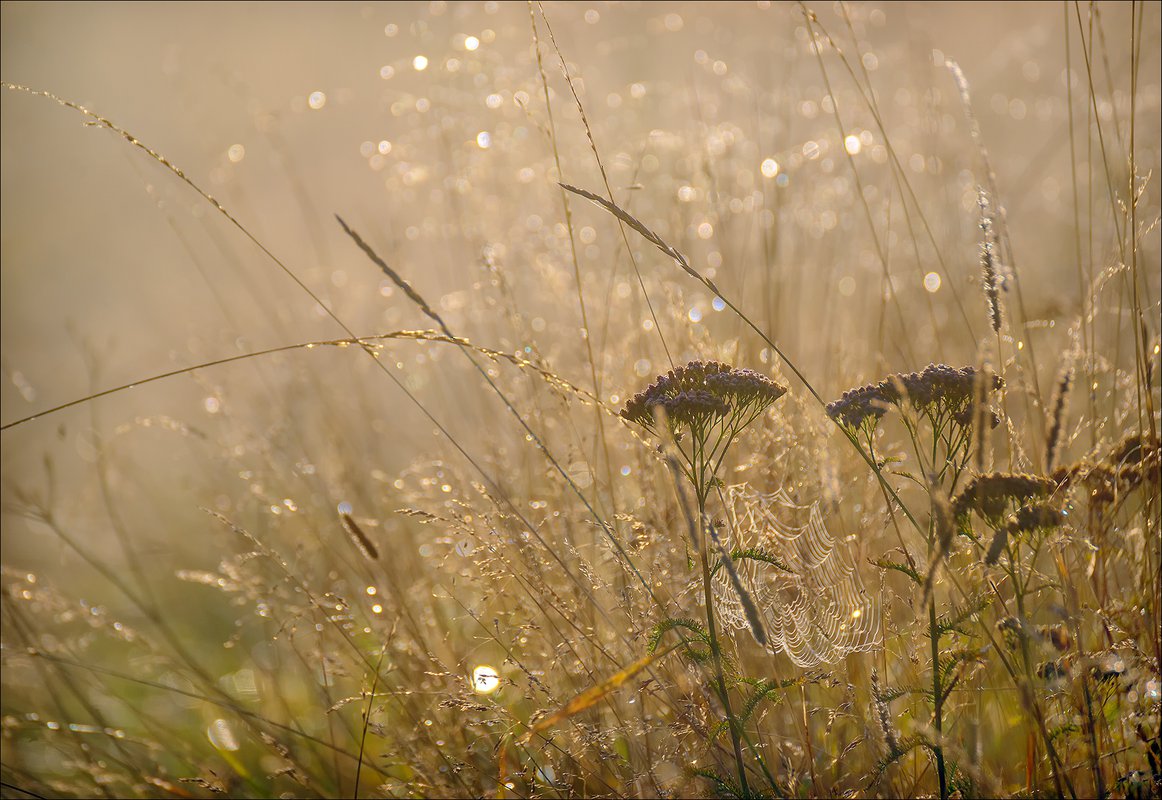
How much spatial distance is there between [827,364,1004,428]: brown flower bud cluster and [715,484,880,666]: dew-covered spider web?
0.30 metres

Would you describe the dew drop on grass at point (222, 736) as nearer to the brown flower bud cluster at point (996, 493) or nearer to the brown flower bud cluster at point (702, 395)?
the brown flower bud cluster at point (702, 395)

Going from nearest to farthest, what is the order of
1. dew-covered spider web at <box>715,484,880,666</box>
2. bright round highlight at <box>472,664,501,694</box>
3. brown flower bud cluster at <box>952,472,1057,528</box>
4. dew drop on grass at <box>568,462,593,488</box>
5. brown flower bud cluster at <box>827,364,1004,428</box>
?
brown flower bud cluster at <box>952,472,1057,528</box>
brown flower bud cluster at <box>827,364,1004,428</box>
bright round highlight at <box>472,664,501,694</box>
dew-covered spider web at <box>715,484,880,666</box>
dew drop on grass at <box>568,462,593,488</box>

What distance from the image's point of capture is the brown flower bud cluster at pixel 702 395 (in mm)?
1315

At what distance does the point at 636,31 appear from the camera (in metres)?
3.48

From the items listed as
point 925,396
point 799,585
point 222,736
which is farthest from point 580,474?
point 222,736

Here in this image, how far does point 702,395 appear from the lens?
132 cm

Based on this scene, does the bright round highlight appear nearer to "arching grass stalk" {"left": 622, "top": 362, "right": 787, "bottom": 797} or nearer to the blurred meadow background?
the blurred meadow background

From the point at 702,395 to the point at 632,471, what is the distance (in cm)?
65

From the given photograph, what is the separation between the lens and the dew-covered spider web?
158cm

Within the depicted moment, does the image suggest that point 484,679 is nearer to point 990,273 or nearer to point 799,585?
point 799,585

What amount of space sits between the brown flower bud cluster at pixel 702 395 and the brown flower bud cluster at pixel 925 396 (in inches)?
4.0

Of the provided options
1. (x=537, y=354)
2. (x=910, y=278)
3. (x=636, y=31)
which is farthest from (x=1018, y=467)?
(x=636, y=31)

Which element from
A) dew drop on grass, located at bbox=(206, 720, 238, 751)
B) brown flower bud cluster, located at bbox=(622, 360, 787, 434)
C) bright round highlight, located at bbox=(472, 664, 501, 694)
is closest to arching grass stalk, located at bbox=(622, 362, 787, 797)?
brown flower bud cluster, located at bbox=(622, 360, 787, 434)

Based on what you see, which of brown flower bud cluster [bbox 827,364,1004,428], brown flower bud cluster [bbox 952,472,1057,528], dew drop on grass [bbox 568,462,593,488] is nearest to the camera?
brown flower bud cluster [bbox 952,472,1057,528]
